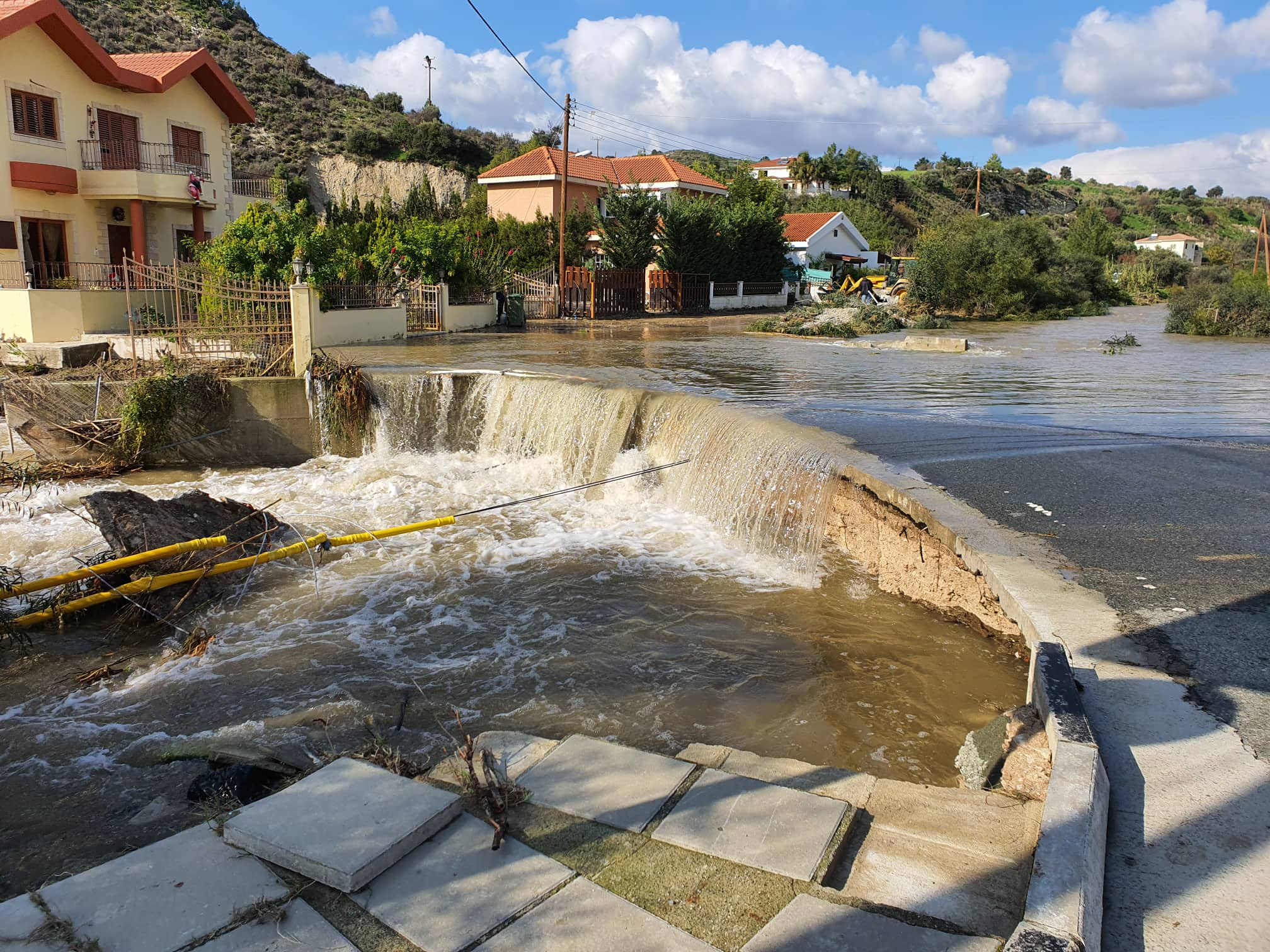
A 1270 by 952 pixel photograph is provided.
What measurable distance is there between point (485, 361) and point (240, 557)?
8575mm

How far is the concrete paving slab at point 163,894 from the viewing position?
111 inches

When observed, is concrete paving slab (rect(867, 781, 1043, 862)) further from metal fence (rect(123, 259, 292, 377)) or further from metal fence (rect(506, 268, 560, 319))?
metal fence (rect(506, 268, 560, 319))

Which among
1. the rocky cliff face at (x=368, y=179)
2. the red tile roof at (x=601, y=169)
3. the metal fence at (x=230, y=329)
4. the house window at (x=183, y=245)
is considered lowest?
the metal fence at (x=230, y=329)

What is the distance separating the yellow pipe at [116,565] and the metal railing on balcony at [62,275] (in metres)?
14.5

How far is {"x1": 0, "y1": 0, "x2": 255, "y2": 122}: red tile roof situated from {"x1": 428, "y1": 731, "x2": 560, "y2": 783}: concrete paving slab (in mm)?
26078

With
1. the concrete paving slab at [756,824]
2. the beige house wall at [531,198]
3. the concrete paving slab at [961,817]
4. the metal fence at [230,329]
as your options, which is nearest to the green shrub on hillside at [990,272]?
the beige house wall at [531,198]

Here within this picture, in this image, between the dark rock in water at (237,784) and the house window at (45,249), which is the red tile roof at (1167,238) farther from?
the dark rock in water at (237,784)

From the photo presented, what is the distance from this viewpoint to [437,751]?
512 centimetres

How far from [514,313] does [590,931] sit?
23.6m

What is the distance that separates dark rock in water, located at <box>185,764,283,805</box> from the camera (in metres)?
4.39

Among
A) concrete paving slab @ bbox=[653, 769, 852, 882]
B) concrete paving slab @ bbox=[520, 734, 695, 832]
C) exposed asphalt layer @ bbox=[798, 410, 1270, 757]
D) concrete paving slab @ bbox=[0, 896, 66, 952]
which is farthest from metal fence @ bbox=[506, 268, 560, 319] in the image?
concrete paving slab @ bbox=[0, 896, 66, 952]

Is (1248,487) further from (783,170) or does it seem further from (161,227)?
(783,170)

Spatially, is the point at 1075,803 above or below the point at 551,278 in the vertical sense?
below

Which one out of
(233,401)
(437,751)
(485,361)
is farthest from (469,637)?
(485,361)
